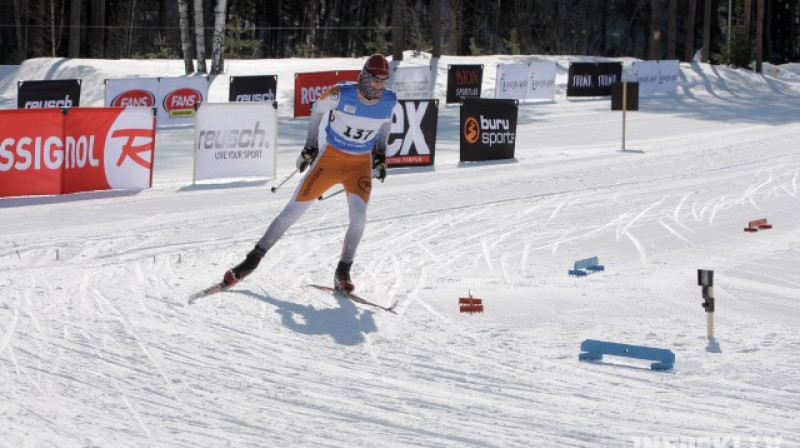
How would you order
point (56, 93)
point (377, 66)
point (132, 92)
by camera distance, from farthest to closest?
point (132, 92)
point (56, 93)
point (377, 66)

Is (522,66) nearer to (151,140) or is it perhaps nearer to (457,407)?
(151,140)

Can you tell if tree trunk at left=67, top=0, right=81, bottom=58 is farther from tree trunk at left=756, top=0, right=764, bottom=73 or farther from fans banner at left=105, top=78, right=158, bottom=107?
tree trunk at left=756, top=0, right=764, bottom=73

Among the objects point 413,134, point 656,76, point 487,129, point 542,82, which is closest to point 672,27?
point 656,76

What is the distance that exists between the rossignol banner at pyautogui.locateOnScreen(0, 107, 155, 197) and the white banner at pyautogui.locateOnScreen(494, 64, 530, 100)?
1811 cm

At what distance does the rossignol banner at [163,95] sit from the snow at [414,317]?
23.9 ft

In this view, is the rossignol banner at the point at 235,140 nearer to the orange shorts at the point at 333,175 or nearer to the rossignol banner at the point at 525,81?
the orange shorts at the point at 333,175

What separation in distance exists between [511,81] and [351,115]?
25343 mm

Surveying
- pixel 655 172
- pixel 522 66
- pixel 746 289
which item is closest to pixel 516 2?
pixel 522 66

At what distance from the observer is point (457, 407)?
22.4ft

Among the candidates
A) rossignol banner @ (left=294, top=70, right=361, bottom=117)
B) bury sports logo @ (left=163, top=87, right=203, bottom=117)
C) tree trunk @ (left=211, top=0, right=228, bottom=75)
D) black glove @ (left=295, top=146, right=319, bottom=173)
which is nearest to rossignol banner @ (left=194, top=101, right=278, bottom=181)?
black glove @ (left=295, top=146, right=319, bottom=173)

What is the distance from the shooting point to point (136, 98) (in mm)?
26625

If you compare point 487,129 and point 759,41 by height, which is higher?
point 759,41

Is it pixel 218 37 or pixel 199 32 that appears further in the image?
pixel 199 32

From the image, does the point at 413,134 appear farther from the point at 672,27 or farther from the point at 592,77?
the point at 672,27
